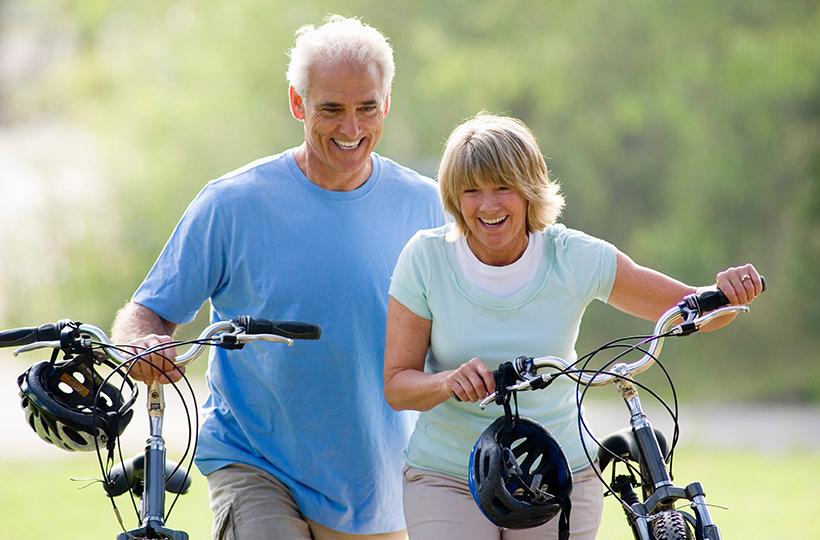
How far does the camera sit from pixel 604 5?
9.06 meters

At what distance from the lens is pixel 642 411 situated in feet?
6.88

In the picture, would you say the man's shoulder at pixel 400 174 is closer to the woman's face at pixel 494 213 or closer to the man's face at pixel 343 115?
the man's face at pixel 343 115

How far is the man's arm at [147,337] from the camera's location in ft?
6.88

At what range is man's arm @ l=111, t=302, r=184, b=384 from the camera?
6.88 feet

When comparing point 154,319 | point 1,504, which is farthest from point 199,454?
point 1,504

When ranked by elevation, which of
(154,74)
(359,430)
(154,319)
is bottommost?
(359,430)

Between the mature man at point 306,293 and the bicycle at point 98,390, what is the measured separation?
422 mm

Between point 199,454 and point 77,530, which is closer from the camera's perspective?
point 199,454

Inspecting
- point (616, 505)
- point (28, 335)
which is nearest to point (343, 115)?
point (28, 335)

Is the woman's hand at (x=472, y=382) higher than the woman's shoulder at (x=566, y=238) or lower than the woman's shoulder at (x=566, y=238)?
lower

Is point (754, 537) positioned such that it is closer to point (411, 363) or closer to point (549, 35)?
point (411, 363)

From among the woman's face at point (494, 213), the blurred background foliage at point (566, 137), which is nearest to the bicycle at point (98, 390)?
the woman's face at point (494, 213)

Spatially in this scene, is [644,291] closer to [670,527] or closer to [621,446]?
[621,446]

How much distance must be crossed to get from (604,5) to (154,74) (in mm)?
5084
